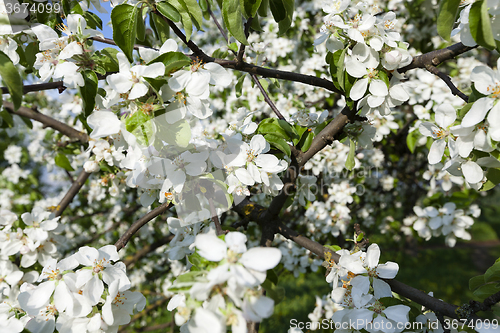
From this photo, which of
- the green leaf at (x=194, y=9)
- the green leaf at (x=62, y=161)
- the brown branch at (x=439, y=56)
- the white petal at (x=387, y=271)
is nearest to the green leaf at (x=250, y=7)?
the green leaf at (x=194, y=9)

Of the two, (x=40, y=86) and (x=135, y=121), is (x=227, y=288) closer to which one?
(x=135, y=121)

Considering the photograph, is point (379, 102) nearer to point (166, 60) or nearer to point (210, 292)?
point (166, 60)

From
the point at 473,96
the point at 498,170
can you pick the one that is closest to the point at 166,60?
the point at 473,96

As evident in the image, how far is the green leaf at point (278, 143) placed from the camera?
1.48 metres

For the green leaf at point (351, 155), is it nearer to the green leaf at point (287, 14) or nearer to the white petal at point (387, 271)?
the white petal at point (387, 271)

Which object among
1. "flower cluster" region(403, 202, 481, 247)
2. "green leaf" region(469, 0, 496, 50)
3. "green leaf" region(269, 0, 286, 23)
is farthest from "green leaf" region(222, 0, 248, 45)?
"flower cluster" region(403, 202, 481, 247)

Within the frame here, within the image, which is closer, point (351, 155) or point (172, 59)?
point (172, 59)

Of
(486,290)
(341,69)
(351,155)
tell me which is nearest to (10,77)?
(341,69)

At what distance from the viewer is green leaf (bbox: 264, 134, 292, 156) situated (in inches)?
58.1

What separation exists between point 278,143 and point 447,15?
0.83 meters

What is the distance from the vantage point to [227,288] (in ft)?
2.79

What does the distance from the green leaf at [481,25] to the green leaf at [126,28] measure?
1197mm

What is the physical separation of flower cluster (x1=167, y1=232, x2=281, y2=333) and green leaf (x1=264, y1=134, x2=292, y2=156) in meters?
0.65

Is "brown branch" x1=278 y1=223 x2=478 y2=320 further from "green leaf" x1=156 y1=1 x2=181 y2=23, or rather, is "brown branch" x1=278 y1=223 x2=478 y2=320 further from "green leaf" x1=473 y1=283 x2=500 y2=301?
"green leaf" x1=156 y1=1 x2=181 y2=23
